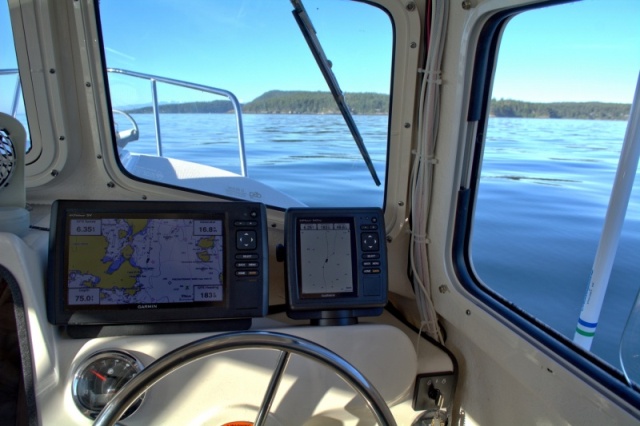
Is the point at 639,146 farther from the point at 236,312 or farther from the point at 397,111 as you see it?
the point at 236,312

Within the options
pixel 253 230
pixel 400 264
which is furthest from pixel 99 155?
pixel 400 264

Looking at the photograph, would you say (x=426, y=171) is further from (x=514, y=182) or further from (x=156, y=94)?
(x=156, y=94)

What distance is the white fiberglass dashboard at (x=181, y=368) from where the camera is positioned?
44.4 inches

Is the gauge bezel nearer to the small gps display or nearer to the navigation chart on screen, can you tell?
the navigation chart on screen

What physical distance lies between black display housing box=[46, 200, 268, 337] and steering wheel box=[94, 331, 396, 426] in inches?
15.4

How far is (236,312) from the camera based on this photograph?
1.24 m

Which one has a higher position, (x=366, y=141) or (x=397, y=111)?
(x=397, y=111)

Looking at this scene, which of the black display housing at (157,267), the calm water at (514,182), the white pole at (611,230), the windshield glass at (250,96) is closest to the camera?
the white pole at (611,230)

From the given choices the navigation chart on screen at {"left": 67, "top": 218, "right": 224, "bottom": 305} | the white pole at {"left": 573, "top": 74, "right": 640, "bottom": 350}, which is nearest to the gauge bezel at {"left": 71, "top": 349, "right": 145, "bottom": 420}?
the navigation chart on screen at {"left": 67, "top": 218, "right": 224, "bottom": 305}

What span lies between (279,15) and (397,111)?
1.65 ft

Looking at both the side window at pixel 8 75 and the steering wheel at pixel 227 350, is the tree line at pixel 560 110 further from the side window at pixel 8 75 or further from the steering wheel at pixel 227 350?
the side window at pixel 8 75

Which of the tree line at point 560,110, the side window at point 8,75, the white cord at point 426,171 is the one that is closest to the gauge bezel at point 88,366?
the side window at point 8,75

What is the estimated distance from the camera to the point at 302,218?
134 centimetres

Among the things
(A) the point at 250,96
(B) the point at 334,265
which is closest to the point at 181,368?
(B) the point at 334,265
